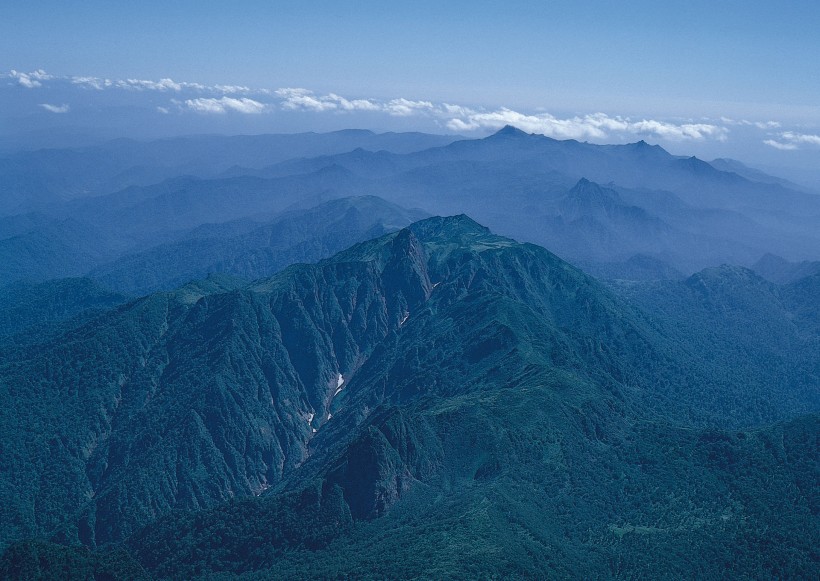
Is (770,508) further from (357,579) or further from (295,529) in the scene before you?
(295,529)

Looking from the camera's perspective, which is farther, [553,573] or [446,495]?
[446,495]

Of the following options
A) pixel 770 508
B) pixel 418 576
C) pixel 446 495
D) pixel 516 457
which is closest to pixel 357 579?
pixel 418 576

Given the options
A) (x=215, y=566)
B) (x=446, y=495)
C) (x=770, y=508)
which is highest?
(x=770, y=508)

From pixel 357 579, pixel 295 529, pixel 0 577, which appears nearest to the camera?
pixel 0 577

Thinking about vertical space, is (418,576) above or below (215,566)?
above

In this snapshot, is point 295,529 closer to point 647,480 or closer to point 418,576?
point 418,576

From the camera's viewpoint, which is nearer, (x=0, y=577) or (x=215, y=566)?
(x=0, y=577)

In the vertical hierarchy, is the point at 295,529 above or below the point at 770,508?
below

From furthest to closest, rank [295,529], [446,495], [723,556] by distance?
[446,495] → [295,529] → [723,556]

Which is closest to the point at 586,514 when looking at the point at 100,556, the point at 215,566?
the point at 215,566
